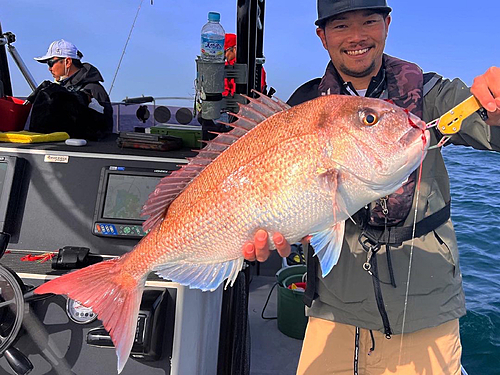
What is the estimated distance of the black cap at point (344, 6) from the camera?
204 cm

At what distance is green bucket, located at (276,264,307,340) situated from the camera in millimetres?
3812

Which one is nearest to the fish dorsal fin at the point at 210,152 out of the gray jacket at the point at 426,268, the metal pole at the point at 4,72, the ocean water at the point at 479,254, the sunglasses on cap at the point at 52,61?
the gray jacket at the point at 426,268

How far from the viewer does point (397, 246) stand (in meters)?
2.08

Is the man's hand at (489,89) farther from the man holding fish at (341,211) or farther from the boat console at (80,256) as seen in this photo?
the boat console at (80,256)

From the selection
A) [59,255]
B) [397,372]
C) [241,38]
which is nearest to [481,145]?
[397,372]

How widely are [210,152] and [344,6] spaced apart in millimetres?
998

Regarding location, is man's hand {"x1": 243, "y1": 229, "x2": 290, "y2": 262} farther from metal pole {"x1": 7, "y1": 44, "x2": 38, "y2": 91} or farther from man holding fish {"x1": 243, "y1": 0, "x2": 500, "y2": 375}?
metal pole {"x1": 7, "y1": 44, "x2": 38, "y2": 91}

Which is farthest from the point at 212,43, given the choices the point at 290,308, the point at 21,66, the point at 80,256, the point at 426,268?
the point at 21,66

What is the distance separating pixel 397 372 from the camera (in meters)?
2.17

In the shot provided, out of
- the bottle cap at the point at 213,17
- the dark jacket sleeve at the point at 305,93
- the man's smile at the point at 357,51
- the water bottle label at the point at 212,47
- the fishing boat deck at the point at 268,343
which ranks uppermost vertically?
the bottle cap at the point at 213,17

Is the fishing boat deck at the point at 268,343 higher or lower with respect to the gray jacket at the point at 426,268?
lower

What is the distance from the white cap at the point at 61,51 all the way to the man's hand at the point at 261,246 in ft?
15.4

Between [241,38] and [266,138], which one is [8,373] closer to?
[266,138]

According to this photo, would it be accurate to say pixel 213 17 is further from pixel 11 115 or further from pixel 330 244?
pixel 330 244
